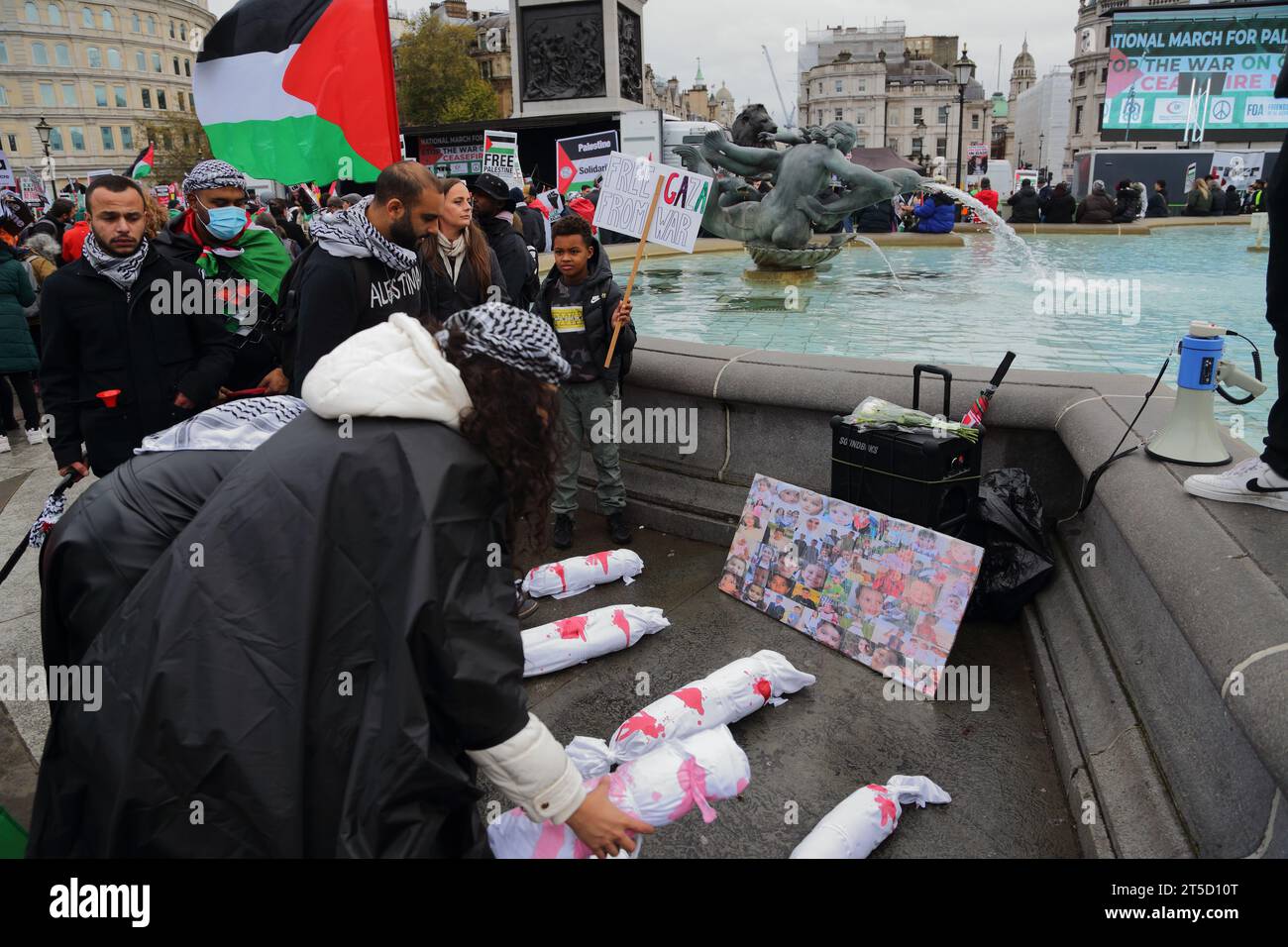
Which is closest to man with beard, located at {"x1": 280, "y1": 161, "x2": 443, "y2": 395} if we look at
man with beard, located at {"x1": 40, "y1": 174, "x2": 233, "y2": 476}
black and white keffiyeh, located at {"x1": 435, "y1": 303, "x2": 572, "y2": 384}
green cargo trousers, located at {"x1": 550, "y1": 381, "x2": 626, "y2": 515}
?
man with beard, located at {"x1": 40, "y1": 174, "x2": 233, "y2": 476}

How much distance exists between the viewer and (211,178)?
14.5 ft

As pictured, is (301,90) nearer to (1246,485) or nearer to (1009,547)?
(1009,547)

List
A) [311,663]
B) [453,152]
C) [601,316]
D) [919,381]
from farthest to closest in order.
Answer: [453,152], [601,316], [919,381], [311,663]

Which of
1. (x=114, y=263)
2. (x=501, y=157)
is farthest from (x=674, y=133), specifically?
(x=114, y=263)

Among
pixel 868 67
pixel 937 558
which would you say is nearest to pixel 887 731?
Answer: pixel 937 558

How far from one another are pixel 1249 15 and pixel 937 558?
4530 centimetres

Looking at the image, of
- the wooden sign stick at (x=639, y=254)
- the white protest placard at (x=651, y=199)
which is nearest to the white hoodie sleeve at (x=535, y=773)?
the wooden sign stick at (x=639, y=254)

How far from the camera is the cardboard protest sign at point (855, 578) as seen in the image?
3.55 meters

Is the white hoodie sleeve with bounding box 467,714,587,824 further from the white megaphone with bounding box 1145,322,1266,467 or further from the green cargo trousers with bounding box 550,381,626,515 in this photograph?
the green cargo trousers with bounding box 550,381,626,515

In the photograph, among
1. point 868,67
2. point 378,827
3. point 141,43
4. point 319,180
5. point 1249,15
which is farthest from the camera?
point 868,67

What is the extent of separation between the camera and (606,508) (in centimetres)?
516

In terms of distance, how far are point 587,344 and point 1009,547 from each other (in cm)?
235

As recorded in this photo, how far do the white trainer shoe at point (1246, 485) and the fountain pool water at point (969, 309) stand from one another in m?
1.65
